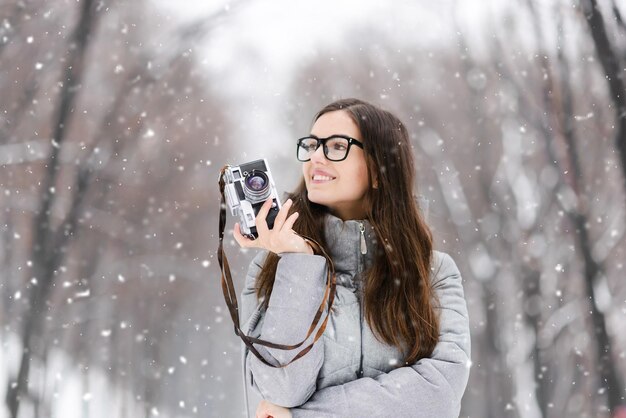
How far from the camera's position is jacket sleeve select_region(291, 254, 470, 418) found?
1.15 m

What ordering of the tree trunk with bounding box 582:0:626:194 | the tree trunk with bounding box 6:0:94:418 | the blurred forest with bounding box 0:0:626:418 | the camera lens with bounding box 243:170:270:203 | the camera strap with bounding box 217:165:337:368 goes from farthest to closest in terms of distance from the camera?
the tree trunk with bounding box 582:0:626:194 → the blurred forest with bounding box 0:0:626:418 → the tree trunk with bounding box 6:0:94:418 → the camera lens with bounding box 243:170:270:203 → the camera strap with bounding box 217:165:337:368

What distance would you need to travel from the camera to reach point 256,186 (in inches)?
48.2

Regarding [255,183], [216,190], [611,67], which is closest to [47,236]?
[216,190]

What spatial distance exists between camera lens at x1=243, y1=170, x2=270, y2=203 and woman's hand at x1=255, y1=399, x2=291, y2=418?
1.29 ft

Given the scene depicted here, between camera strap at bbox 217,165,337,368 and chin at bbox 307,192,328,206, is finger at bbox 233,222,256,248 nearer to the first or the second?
camera strap at bbox 217,165,337,368

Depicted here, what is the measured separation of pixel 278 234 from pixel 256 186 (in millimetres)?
128

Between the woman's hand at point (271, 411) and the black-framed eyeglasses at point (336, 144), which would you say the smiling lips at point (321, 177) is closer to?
the black-framed eyeglasses at point (336, 144)

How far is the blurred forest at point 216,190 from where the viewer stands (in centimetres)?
311

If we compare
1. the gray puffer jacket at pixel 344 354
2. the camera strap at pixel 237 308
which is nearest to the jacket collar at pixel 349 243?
the gray puffer jacket at pixel 344 354

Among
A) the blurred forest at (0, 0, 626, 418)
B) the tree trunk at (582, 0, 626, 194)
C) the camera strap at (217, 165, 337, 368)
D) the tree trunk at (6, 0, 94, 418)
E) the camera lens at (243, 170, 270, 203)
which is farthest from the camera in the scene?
the tree trunk at (582, 0, 626, 194)

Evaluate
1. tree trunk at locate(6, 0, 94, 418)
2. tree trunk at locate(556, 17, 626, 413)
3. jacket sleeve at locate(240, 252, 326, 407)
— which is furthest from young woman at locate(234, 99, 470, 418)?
tree trunk at locate(556, 17, 626, 413)

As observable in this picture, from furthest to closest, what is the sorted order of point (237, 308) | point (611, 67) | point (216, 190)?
point (216, 190), point (611, 67), point (237, 308)

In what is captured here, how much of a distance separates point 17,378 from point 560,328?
9.46ft

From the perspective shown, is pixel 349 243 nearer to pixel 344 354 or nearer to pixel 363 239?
pixel 363 239
